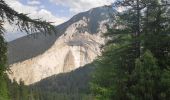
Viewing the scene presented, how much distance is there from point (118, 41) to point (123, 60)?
148 centimetres

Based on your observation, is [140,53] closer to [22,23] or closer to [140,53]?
[140,53]

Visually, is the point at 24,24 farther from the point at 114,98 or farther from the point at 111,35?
the point at 111,35

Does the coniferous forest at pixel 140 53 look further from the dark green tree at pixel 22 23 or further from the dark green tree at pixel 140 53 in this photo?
the dark green tree at pixel 22 23

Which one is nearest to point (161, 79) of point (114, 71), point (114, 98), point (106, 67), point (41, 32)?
point (114, 98)

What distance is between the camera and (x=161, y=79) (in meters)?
23.6

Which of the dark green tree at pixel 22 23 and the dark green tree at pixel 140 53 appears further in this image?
the dark green tree at pixel 140 53

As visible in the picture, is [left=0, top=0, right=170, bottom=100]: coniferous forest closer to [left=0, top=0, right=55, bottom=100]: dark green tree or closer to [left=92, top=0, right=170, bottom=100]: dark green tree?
[left=92, top=0, right=170, bottom=100]: dark green tree

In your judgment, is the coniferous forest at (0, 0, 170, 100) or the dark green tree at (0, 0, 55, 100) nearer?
the dark green tree at (0, 0, 55, 100)

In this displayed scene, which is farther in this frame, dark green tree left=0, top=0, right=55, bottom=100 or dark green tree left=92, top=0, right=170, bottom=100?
dark green tree left=92, top=0, right=170, bottom=100

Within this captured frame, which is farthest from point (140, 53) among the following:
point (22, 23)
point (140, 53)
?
point (22, 23)

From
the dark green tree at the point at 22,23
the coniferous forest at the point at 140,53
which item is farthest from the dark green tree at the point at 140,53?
the dark green tree at the point at 22,23

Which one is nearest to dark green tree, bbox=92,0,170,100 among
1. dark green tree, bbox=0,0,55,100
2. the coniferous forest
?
A: the coniferous forest

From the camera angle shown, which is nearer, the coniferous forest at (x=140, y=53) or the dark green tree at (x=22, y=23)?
the dark green tree at (x=22, y=23)

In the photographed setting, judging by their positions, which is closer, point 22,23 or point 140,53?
point 22,23
